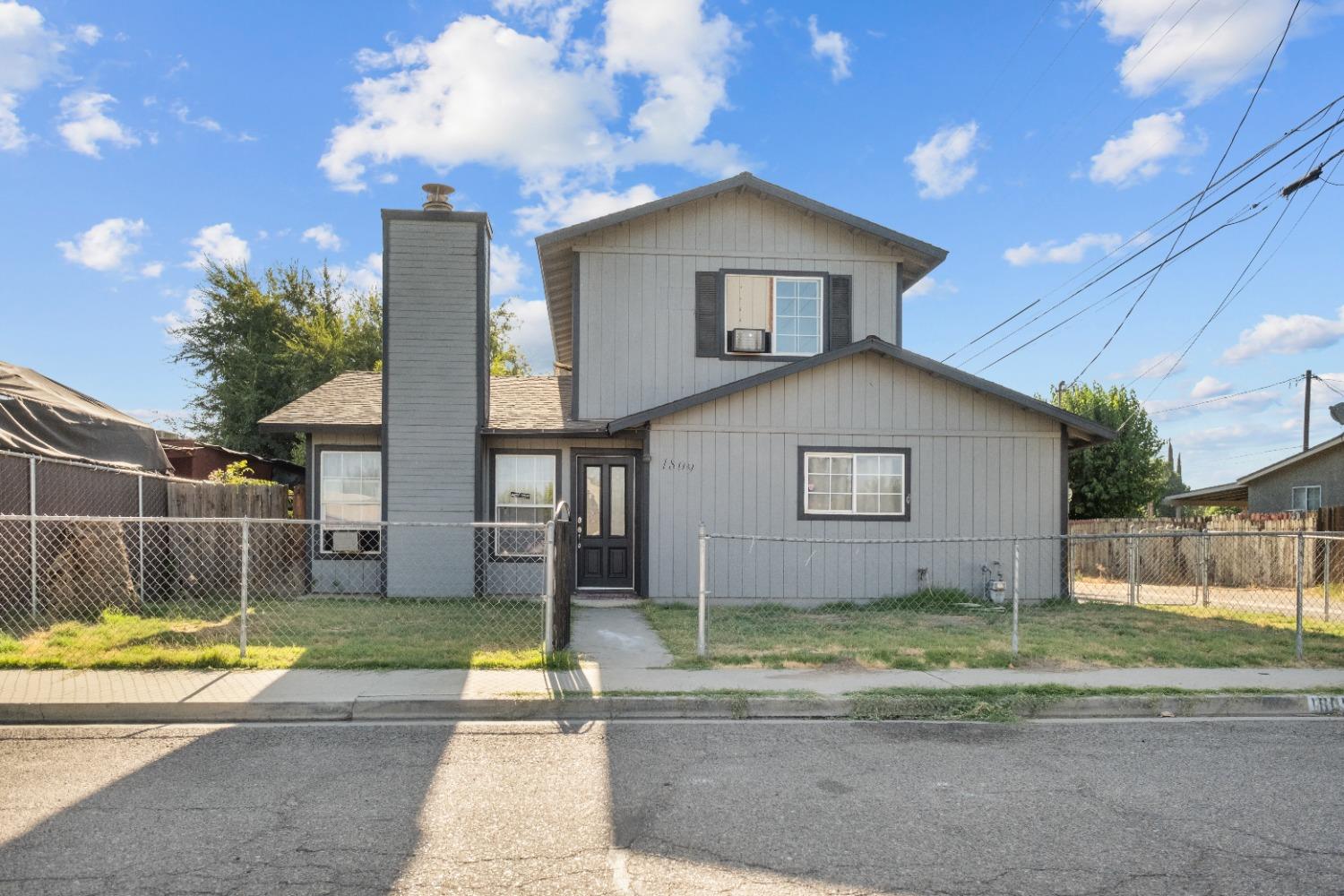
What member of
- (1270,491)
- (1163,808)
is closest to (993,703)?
(1163,808)

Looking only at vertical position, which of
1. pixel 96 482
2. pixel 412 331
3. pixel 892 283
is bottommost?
pixel 96 482

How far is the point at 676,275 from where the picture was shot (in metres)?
16.2

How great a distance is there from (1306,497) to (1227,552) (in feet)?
30.5

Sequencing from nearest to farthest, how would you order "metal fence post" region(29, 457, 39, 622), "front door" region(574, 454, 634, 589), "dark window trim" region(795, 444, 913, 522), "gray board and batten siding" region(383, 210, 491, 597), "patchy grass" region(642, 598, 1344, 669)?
"patchy grass" region(642, 598, 1344, 669)
"metal fence post" region(29, 457, 39, 622)
"dark window trim" region(795, 444, 913, 522)
"gray board and batten siding" region(383, 210, 491, 597)
"front door" region(574, 454, 634, 589)

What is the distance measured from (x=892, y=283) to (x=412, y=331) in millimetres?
8250

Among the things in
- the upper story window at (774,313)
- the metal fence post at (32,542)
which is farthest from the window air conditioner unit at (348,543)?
the upper story window at (774,313)

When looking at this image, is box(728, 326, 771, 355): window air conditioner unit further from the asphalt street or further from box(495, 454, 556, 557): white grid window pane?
the asphalt street

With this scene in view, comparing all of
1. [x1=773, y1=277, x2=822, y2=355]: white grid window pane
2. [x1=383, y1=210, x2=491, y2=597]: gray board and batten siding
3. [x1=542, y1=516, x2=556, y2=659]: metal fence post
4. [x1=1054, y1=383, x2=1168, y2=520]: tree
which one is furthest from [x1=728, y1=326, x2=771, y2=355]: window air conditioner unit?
[x1=1054, y1=383, x2=1168, y2=520]: tree

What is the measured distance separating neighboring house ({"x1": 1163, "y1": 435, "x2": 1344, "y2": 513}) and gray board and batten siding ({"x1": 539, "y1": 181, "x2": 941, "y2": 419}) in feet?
54.7

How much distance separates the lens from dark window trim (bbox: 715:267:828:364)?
636 inches

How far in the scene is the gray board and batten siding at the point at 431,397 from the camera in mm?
15227

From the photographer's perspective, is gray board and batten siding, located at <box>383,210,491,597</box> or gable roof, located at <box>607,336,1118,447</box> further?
gray board and batten siding, located at <box>383,210,491,597</box>

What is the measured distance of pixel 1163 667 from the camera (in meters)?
9.60

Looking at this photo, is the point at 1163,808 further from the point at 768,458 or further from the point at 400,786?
the point at 768,458
